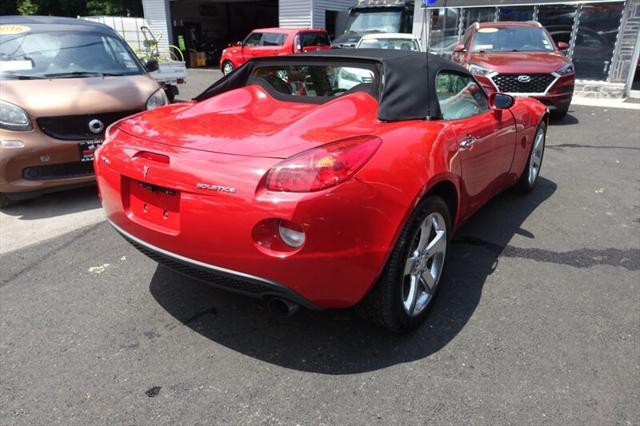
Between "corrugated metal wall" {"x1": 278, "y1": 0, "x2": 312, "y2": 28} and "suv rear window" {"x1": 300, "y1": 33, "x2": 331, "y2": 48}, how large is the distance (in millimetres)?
3754

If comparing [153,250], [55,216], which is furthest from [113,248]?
[153,250]

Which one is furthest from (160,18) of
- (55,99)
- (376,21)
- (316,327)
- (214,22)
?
(316,327)

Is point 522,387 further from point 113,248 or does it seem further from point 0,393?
point 113,248

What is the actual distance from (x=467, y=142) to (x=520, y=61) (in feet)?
22.5

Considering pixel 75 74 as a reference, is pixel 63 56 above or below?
above

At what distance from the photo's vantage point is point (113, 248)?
12.2 ft

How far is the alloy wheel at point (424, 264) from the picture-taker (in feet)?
8.48

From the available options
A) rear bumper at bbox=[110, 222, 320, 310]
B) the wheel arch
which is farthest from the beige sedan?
the wheel arch

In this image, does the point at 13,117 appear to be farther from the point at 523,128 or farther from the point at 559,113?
the point at 559,113

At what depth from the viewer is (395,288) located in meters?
2.39

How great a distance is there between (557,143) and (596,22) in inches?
309

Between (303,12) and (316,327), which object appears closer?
(316,327)

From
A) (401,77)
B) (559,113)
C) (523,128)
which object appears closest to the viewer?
(401,77)

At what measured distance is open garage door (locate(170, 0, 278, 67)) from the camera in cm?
2466
